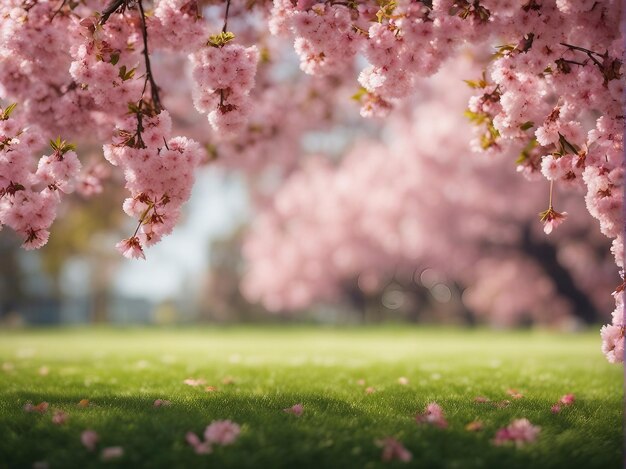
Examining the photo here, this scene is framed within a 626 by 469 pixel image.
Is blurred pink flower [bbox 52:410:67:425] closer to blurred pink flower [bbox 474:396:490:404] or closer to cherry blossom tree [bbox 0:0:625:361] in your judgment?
cherry blossom tree [bbox 0:0:625:361]

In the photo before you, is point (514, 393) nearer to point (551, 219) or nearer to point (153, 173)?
point (551, 219)

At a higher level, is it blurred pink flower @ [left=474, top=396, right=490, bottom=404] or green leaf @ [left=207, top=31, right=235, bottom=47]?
green leaf @ [left=207, top=31, right=235, bottom=47]

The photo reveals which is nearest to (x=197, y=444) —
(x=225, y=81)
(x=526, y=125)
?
(x=225, y=81)

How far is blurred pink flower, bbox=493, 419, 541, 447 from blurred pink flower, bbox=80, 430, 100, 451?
2.57 meters

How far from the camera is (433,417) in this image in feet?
14.6

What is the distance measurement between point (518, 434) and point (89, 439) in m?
2.78

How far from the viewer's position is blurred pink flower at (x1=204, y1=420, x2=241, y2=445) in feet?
12.7

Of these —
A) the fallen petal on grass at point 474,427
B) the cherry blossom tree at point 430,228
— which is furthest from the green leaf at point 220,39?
the cherry blossom tree at point 430,228

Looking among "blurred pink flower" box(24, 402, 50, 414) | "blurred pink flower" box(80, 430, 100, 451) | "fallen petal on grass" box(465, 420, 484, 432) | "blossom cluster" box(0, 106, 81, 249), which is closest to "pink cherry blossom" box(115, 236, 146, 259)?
"blossom cluster" box(0, 106, 81, 249)

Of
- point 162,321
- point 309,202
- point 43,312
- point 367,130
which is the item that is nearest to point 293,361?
point 309,202

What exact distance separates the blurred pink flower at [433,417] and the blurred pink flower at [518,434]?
387mm

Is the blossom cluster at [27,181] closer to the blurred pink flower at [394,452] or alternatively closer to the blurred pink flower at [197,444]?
the blurred pink flower at [197,444]

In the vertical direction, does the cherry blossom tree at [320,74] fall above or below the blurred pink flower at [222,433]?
above

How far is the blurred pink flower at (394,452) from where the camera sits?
372cm
